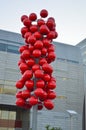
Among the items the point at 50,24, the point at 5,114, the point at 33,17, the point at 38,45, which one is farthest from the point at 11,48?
the point at 38,45

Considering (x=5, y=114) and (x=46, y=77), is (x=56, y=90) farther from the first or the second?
(x=46, y=77)

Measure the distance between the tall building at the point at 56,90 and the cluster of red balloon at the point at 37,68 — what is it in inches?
1629

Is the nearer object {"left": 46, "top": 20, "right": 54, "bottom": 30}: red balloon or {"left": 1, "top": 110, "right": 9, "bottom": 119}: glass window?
{"left": 46, "top": 20, "right": 54, "bottom": 30}: red balloon

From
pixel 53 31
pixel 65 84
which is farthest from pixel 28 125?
pixel 53 31

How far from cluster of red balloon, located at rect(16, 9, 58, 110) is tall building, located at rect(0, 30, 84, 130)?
41366 millimetres

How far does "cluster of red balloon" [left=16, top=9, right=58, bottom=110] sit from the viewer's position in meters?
9.91

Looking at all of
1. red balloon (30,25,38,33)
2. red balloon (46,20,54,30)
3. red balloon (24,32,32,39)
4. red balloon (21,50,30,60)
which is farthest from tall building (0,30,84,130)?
red balloon (21,50,30,60)

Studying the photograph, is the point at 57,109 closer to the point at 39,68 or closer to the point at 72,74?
the point at 72,74

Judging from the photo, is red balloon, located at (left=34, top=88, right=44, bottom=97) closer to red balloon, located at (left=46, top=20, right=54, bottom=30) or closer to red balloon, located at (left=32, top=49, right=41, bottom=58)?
red balloon, located at (left=32, top=49, right=41, bottom=58)

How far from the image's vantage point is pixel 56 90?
193ft

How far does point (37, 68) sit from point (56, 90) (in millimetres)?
49103

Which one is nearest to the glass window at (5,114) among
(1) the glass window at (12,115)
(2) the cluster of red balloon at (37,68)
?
(1) the glass window at (12,115)

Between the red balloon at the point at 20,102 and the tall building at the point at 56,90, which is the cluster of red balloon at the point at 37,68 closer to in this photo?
the red balloon at the point at 20,102

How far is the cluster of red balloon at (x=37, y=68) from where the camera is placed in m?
9.91
